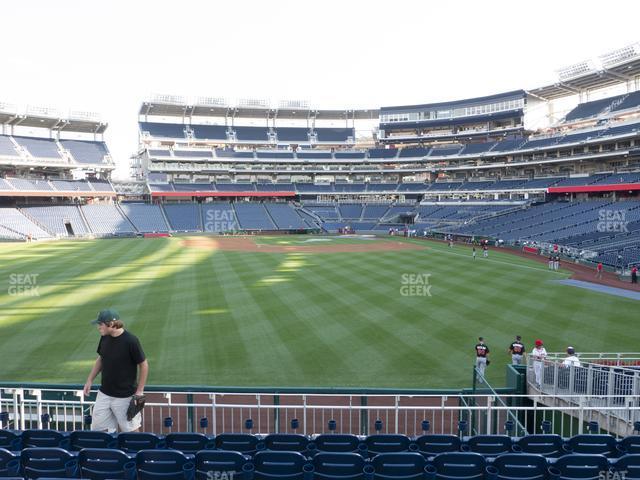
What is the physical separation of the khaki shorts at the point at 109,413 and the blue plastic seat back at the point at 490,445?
17.1ft

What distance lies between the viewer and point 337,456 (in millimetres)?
5609

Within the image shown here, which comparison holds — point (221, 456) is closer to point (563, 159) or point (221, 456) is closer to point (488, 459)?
point (488, 459)

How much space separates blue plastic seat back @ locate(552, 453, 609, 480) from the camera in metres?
5.49

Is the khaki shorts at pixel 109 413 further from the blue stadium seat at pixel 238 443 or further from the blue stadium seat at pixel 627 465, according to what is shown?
the blue stadium seat at pixel 627 465

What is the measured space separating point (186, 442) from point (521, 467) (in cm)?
460

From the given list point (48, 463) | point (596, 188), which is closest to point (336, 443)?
point (48, 463)

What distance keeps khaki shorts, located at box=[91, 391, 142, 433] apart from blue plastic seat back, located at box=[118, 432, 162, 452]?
1.28 feet

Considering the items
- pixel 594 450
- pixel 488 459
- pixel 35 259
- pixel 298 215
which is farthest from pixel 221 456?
pixel 298 215

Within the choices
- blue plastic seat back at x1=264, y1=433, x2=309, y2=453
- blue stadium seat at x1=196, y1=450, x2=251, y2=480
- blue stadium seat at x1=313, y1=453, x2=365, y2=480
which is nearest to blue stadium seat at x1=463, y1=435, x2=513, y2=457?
blue stadium seat at x1=313, y1=453, x2=365, y2=480

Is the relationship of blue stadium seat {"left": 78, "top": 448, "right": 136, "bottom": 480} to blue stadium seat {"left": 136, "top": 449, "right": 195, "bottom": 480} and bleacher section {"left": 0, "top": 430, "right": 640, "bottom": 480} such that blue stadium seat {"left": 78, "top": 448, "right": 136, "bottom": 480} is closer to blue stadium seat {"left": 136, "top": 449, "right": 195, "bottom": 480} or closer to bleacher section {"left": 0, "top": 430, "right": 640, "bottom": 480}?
bleacher section {"left": 0, "top": 430, "right": 640, "bottom": 480}

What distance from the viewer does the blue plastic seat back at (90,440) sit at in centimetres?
636

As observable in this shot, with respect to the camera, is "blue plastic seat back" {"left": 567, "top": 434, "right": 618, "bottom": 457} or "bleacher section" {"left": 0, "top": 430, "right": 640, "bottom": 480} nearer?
"bleacher section" {"left": 0, "top": 430, "right": 640, "bottom": 480}

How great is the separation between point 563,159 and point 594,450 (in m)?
65.8

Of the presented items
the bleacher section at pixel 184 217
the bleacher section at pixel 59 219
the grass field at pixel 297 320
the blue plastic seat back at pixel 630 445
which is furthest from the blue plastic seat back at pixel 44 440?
the bleacher section at pixel 184 217
